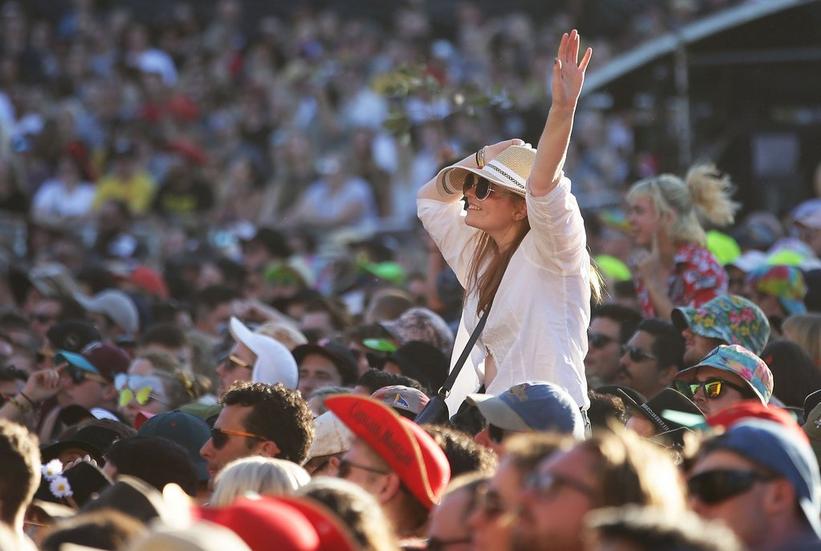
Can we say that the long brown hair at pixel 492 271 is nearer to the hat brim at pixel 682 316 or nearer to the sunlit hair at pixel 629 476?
the hat brim at pixel 682 316

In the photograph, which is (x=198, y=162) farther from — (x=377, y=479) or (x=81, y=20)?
(x=377, y=479)

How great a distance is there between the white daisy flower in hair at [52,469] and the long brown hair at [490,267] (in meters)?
1.67

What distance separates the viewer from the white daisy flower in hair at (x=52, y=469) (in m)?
6.06

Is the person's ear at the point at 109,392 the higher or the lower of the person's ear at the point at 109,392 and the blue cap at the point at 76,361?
the lower

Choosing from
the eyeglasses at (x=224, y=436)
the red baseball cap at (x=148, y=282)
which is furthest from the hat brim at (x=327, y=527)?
the red baseball cap at (x=148, y=282)

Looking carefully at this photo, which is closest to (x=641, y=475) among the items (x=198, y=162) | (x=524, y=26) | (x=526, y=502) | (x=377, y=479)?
(x=526, y=502)

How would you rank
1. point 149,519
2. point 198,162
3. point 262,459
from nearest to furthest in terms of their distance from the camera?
1. point 149,519
2. point 262,459
3. point 198,162

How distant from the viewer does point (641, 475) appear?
384cm

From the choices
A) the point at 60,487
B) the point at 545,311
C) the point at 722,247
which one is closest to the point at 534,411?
the point at 545,311

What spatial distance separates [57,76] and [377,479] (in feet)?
56.1

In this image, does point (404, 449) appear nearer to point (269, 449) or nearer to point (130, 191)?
point (269, 449)

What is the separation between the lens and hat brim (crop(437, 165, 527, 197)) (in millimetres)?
5996

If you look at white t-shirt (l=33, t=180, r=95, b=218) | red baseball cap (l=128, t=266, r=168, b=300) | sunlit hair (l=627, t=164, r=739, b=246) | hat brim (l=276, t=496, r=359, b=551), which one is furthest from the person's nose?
white t-shirt (l=33, t=180, r=95, b=218)

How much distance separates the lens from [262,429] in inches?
239
